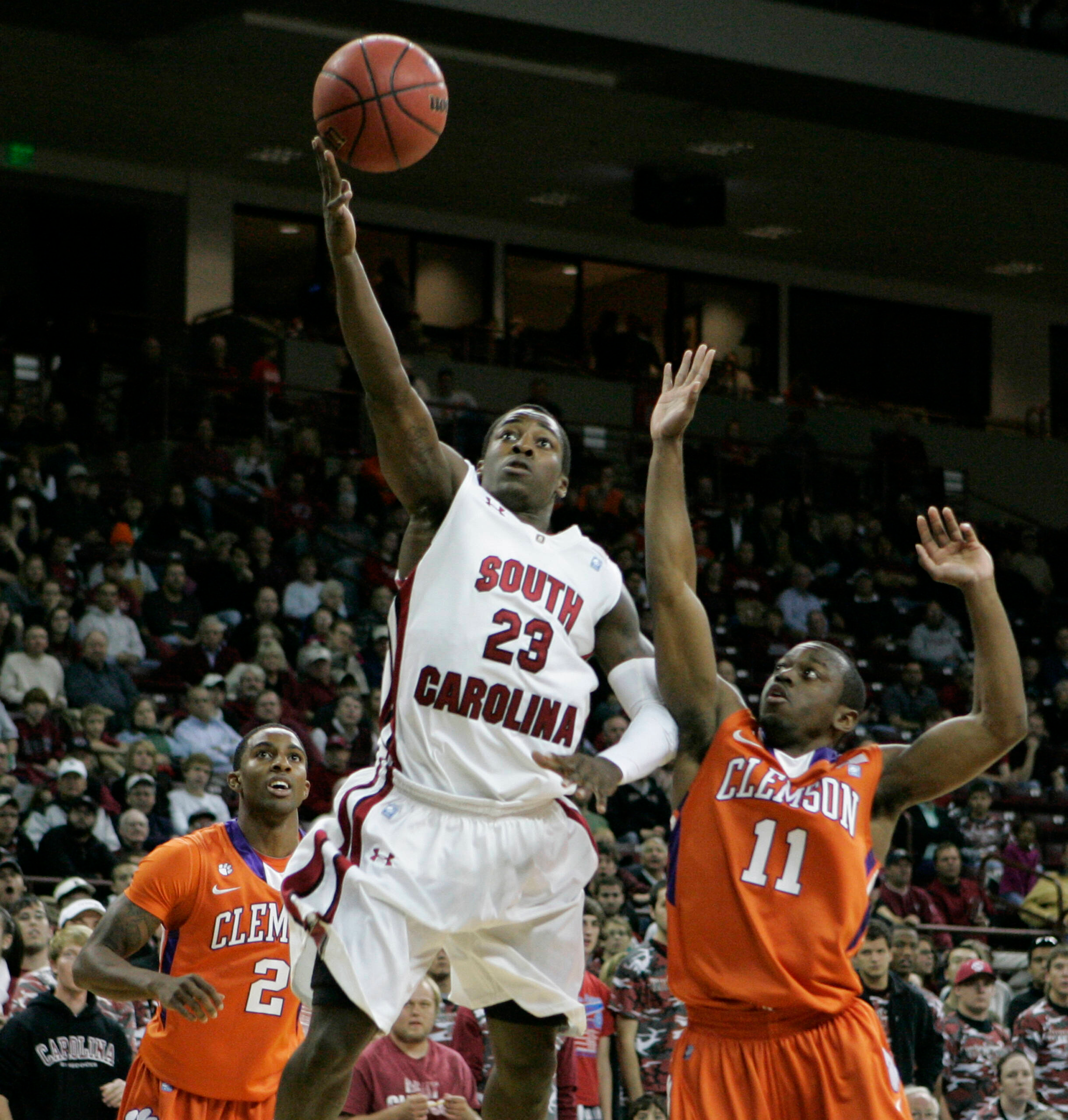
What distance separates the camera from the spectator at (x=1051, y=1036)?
9.95 m

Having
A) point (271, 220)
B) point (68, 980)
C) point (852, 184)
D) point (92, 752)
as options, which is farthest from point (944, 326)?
point (68, 980)

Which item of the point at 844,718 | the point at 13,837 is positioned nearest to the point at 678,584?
the point at 844,718

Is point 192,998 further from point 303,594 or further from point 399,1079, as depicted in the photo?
point 303,594

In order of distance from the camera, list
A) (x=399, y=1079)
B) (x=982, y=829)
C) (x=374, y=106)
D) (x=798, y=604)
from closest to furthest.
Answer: (x=374, y=106) → (x=399, y=1079) → (x=982, y=829) → (x=798, y=604)

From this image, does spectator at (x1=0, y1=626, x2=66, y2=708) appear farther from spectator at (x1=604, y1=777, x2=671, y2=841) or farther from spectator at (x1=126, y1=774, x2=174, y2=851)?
spectator at (x1=604, y1=777, x2=671, y2=841)

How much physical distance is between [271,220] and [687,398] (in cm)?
1765

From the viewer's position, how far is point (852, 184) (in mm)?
21750

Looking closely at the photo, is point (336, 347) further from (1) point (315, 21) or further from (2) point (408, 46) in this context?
(2) point (408, 46)

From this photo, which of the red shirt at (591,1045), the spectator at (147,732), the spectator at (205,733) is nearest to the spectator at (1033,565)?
the spectator at (205,733)

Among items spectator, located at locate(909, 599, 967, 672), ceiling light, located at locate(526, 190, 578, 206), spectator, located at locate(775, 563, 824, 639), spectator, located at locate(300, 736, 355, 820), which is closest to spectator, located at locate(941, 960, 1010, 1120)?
spectator, located at locate(300, 736, 355, 820)

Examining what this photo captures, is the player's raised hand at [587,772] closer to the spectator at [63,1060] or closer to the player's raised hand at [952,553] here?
the player's raised hand at [952,553]

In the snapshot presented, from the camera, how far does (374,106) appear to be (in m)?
5.08

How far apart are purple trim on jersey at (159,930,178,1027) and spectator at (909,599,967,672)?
13.3 meters

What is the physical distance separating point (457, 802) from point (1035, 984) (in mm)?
7156
